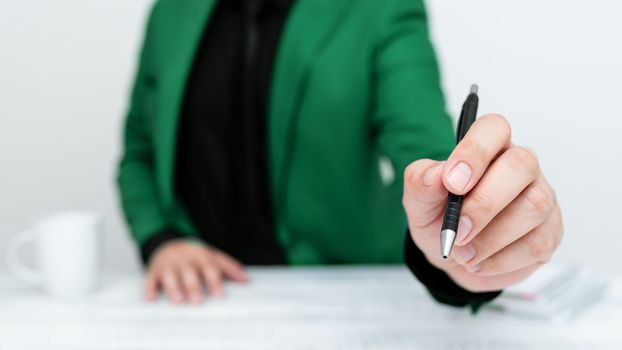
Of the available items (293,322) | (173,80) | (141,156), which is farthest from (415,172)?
(141,156)

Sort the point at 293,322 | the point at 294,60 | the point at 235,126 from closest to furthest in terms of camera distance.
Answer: the point at 293,322
the point at 294,60
the point at 235,126

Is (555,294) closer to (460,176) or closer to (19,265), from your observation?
(460,176)

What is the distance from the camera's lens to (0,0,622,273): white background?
3.21 feet

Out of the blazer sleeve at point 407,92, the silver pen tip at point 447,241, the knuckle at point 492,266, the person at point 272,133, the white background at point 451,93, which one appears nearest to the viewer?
the silver pen tip at point 447,241

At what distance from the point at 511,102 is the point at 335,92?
0.28m

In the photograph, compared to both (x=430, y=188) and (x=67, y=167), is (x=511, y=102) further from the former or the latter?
(x=67, y=167)

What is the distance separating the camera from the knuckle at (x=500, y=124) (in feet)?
1.46

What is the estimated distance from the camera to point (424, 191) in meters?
0.46

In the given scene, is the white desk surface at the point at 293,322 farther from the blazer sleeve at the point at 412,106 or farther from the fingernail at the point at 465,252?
the fingernail at the point at 465,252

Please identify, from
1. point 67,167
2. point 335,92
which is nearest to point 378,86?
point 335,92

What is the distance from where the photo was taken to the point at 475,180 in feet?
1.39

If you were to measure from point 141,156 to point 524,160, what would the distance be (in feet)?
2.77

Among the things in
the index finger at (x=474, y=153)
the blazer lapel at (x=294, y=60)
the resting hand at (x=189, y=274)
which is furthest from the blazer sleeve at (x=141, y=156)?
the index finger at (x=474, y=153)

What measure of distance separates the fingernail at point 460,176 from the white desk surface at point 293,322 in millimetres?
259
